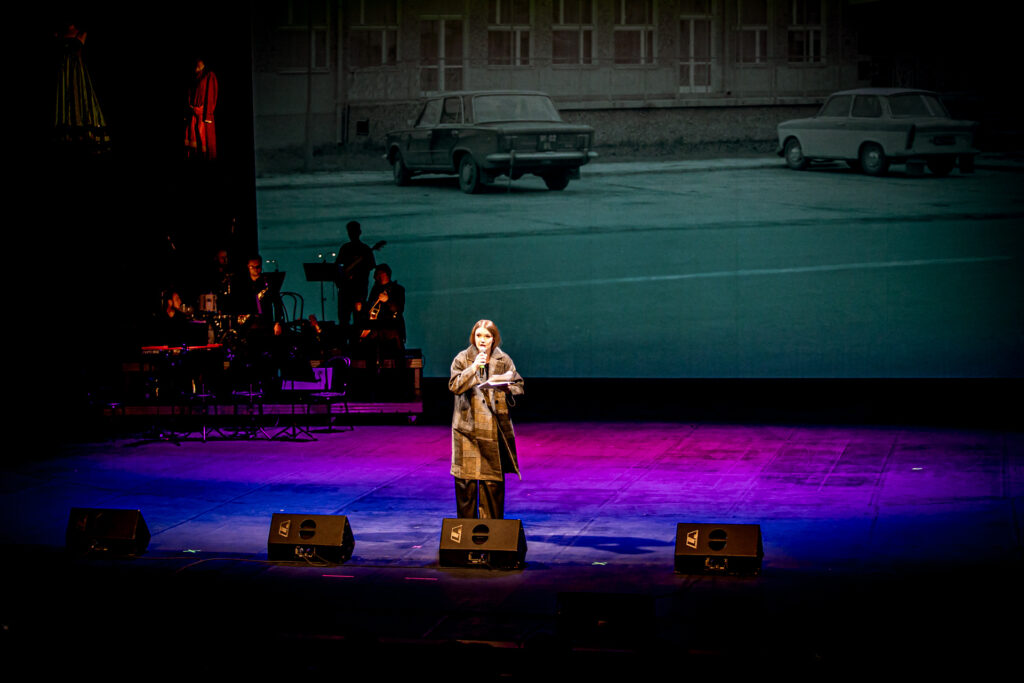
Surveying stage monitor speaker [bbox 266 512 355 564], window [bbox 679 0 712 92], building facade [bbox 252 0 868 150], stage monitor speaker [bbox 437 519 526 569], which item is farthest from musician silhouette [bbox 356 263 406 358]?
stage monitor speaker [bbox 437 519 526 569]

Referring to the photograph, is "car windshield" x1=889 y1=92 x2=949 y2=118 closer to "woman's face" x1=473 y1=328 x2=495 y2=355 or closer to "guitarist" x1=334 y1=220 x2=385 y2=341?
"guitarist" x1=334 y1=220 x2=385 y2=341

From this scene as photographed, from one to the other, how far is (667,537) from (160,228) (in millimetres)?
8370

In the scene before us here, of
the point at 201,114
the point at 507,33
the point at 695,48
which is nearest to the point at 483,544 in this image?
the point at 695,48

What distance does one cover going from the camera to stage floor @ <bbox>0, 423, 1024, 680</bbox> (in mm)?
5125

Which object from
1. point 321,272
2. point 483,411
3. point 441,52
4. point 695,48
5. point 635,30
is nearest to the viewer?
point 483,411

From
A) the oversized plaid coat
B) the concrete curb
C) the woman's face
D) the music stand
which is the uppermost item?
the concrete curb

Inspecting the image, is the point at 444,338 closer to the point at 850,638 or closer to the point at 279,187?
the point at 279,187

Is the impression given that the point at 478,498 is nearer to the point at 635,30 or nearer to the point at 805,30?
the point at 635,30

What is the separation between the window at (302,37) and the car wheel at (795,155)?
206 inches

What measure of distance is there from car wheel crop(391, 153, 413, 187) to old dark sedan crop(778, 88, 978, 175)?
4.45 metres

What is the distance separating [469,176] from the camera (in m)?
14.3

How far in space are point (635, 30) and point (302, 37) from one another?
3800 millimetres

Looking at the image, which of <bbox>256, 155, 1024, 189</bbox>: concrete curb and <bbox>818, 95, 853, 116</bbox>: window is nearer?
<bbox>256, 155, 1024, 189</bbox>: concrete curb

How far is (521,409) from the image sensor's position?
13570 millimetres
